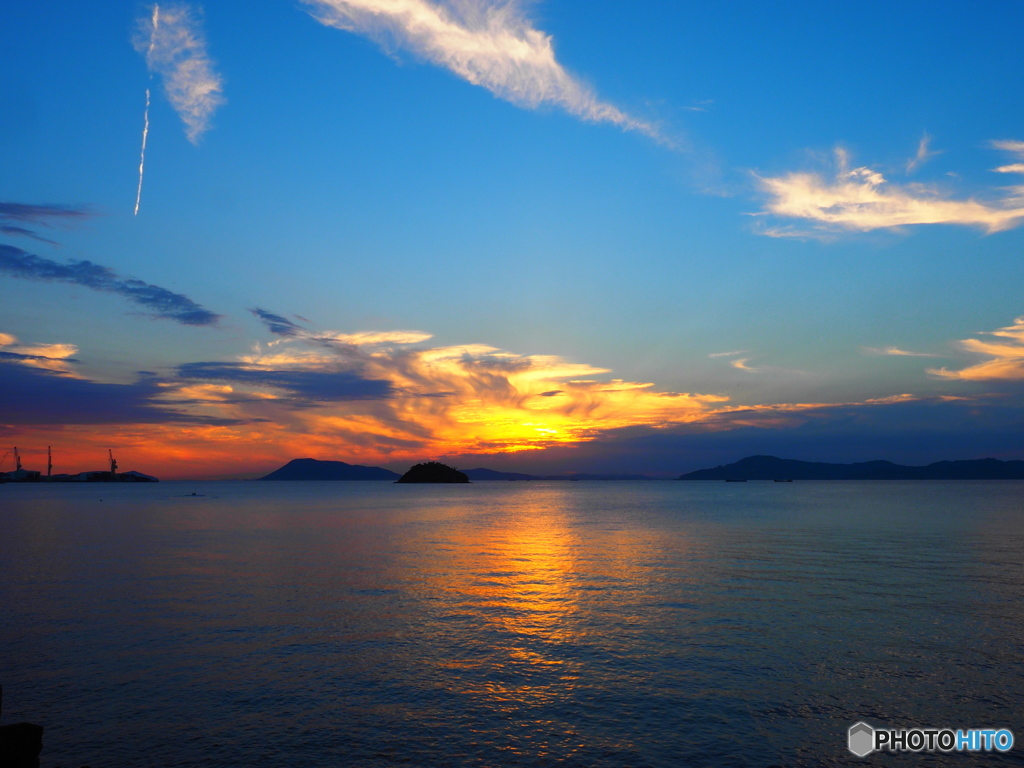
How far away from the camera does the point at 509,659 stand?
22250 mm

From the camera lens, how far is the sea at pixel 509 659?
51.1 ft

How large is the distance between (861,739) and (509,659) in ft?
37.2

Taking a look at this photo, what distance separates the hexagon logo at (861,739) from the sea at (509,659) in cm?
29

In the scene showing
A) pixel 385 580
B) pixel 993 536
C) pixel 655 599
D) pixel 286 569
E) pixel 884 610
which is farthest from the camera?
pixel 993 536

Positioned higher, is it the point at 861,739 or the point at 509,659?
the point at 509,659

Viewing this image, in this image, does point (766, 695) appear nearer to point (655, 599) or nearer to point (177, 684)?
point (655, 599)

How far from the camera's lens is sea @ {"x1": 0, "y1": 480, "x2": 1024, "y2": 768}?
614 inches

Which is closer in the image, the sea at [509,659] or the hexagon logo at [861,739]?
the hexagon logo at [861,739]

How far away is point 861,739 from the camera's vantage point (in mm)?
15758

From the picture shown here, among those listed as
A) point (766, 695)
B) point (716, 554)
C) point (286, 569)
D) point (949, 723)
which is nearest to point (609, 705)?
point (766, 695)

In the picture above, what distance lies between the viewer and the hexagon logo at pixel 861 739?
50.0 ft

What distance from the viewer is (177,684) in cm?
1984

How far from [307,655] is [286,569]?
2411 cm

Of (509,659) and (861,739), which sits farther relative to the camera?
(509,659)
